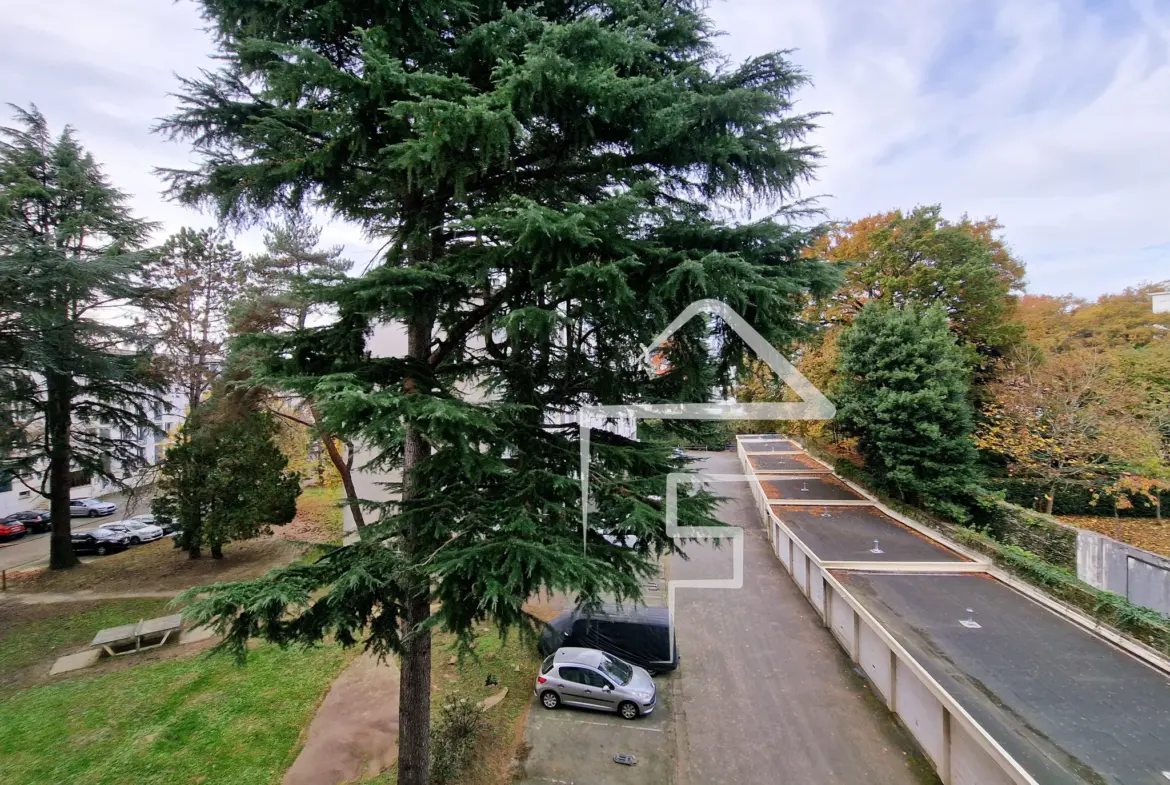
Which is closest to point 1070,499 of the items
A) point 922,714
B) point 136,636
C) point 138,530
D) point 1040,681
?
point 1040,681

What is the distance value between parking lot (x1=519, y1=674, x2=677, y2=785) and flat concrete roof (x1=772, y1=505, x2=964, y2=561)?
5.30 m

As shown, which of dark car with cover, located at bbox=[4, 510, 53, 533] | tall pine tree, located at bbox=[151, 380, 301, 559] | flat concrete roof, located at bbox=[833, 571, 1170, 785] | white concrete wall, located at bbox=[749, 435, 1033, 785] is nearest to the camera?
flat concrete roof, located at bbox=[833, 571, 1170, 785]

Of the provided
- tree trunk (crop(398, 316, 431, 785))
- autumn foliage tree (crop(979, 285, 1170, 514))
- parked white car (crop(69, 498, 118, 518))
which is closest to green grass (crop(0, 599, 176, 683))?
tree trunk (crop(398, 316, 431, 785))

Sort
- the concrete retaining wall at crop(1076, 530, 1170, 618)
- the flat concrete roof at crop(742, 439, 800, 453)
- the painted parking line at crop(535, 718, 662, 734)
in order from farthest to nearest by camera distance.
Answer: the flat concrete roof at crop(742, 439, 800, 453)
the concrete retaining wall at crop(1076, 530, 1170, 618)
the painted parking line at crop(535, 718, 662, 734)

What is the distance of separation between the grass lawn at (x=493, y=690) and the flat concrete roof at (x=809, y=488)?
1038 centimetres

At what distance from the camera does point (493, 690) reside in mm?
7957

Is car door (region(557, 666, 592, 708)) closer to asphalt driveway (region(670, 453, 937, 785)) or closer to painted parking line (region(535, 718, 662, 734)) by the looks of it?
painted parking line (region(535, 718, 662, 734))

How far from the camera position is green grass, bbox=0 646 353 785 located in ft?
19.0

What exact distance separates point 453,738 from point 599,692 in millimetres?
2238

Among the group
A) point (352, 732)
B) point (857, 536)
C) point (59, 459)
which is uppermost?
point (59, 459)

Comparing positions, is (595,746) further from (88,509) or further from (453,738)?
(88,509)

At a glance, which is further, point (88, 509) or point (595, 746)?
point (88, 509)

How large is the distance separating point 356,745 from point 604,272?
7183 millimetres

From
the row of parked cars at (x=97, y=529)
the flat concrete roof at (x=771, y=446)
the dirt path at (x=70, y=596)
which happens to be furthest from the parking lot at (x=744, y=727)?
the flat concrete roof at (x=771, y=446)
